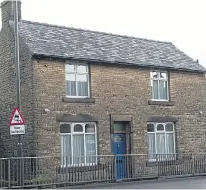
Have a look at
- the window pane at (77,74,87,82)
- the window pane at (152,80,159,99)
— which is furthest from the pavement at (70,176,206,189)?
the window pane at (77,74,87,82)

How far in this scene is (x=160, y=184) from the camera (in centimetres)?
1659

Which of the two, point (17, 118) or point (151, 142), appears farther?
point (151, 142)

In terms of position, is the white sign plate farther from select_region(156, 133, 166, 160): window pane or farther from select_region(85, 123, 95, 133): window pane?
select_region(156, 133, 166, 160): window pane

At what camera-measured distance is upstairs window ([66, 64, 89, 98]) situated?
1880cm

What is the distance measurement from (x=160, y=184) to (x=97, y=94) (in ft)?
16.4

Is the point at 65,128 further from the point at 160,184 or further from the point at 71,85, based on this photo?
the point at 160,184

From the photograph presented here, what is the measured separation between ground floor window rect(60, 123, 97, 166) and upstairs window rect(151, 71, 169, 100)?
12.8 feet

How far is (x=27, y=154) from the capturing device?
17.9 metres

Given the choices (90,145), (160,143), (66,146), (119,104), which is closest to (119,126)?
(119,104)

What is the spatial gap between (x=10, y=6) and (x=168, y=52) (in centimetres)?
860

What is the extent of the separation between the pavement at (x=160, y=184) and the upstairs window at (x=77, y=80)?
4.48 meters

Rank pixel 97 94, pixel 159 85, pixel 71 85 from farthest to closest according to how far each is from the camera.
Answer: pixel 159 85
pixel 97 94
pixel 71 85

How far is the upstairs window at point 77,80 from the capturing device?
61.7ft

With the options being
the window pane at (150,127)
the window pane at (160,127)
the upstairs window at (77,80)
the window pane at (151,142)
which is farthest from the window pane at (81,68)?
the window pane at (160,127)
